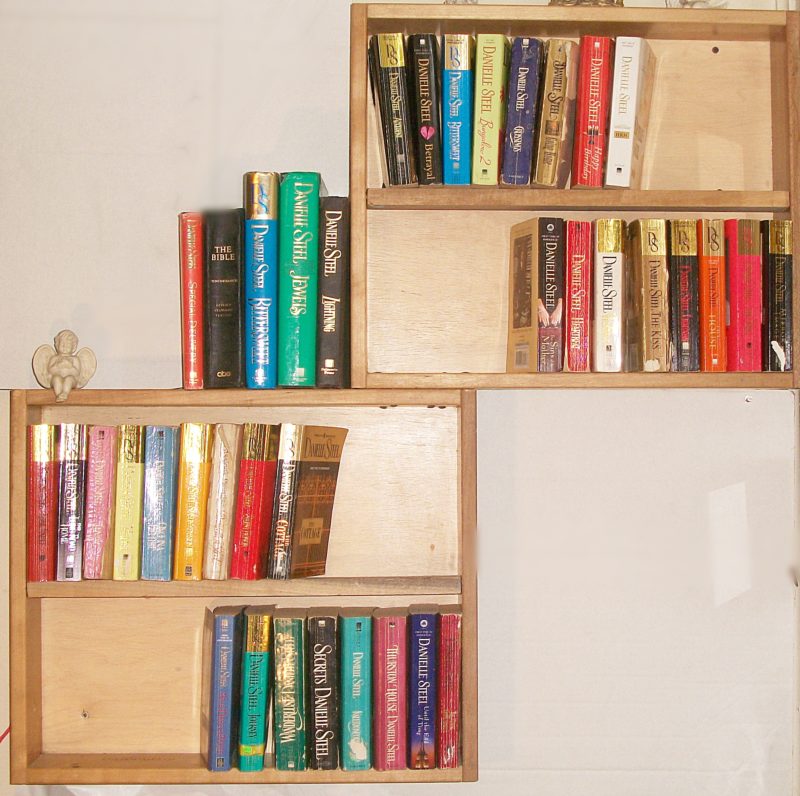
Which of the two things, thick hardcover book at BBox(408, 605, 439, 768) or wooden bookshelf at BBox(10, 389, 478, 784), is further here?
wooden bookshelf at BBox(10, 389, 478, 784)

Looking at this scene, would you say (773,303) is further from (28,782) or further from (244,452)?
(28,782)

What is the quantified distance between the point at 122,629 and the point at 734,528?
1.08 metres

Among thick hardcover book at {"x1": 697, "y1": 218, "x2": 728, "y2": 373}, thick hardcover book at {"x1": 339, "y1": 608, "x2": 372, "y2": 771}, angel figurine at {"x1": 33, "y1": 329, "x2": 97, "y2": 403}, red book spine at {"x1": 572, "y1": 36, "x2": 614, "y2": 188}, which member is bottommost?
thick hardcover book at {"x1": 339, "y1": 608, "x2": 372, "y2": 771}

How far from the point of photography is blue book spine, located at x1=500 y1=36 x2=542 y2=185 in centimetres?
126

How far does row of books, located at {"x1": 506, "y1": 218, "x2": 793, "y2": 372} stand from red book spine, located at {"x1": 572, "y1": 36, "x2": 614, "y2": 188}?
0.08 meters

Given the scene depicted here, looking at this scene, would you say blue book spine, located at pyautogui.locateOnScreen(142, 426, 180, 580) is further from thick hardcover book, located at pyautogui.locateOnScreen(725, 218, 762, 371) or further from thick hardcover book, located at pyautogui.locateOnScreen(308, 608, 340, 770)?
thick hardcover book, located at pyautogui.locateOnScreen(725, 218, 762, 371)

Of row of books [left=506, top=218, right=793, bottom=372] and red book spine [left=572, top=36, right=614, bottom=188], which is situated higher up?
red book spine [left=572, top=36, right=614, bottom=188]

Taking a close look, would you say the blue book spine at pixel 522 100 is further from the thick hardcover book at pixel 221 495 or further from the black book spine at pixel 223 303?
the thick hardcover book at pixel 221 495

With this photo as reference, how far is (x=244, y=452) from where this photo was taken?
1.26 m

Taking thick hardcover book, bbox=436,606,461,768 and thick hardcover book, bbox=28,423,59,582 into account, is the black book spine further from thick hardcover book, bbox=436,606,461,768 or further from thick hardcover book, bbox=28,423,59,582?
thick hardcover book, bbox=436,606,461,768

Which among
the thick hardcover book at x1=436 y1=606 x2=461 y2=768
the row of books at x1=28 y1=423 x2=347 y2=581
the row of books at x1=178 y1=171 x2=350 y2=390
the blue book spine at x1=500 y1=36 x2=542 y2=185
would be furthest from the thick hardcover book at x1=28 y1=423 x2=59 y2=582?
the blue book spine at x1=500 y1=36 x2=542 y2=185

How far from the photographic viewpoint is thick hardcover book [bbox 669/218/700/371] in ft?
4.15

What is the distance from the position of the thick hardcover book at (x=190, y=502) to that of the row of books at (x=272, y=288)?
0.09 metres

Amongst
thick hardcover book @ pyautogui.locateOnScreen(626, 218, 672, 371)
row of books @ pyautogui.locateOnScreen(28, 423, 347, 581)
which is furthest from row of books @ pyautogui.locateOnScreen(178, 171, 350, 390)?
thick hardcover book @ pyautogui.locateOnScreen(626, 218, 672, 371)
